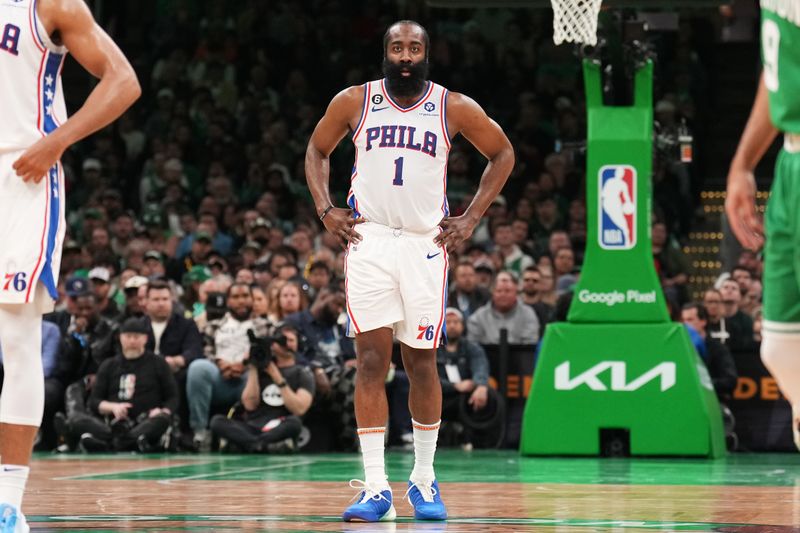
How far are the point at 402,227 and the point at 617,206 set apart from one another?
522 cm

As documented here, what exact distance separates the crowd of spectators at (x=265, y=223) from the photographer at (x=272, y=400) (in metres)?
0.02

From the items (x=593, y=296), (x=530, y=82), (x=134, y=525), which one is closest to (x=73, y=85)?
(x=530, y=82)

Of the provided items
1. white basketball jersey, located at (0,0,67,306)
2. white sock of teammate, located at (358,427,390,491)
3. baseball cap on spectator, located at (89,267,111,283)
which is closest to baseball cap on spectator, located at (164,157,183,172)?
baseball cap on spectator, located at (89,267,111,283)

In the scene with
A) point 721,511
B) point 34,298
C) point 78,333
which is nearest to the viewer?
point 34,298

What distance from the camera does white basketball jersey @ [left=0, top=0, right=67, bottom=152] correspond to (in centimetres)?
526

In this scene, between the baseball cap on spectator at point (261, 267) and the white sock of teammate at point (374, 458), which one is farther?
the baseball cap on spectator at point (261, 267)

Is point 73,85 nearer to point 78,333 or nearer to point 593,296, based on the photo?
point 78,333

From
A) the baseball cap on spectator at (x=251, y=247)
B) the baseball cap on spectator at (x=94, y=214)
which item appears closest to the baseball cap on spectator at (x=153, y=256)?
the baseball cap on spectator at (x=251, y=247)

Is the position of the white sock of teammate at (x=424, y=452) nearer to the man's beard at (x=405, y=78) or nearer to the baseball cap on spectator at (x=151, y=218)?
the man's beard at (x=405, y=78)

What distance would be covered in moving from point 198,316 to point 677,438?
5052 millimetres

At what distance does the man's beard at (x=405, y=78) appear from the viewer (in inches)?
270

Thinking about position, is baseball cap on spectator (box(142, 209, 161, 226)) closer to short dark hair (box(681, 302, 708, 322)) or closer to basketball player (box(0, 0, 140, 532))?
short dark hair (box(681, 302, 708, 322))

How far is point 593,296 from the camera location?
38.9ft

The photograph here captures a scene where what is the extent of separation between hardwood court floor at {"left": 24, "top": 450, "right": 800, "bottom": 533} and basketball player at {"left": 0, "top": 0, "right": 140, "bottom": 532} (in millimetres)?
888
